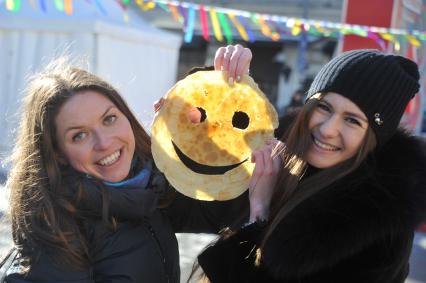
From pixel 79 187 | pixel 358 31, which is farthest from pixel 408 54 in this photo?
pixel 79 187

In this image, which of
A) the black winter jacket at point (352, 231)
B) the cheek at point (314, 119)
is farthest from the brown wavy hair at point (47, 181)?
the cheek at point (314, 119)

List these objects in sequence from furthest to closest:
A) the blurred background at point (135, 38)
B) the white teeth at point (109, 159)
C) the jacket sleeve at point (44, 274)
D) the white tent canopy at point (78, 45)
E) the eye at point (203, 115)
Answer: the white tent canopy at point (78, 45) → the blurred background at point (135, 38) → the eye at point (203, 115) → the white teeth at point (109, 159) → the jacket sleeve at point (44, 274)

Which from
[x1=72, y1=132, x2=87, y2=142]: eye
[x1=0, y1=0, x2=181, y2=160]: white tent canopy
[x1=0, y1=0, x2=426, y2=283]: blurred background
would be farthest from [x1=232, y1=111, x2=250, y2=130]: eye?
[x1=0, y1=0, x2=181, y2=160]: white tent canopy

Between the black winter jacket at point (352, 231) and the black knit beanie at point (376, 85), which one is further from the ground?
the black knit beanie at point (376, 85)

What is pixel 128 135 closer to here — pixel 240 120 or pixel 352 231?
pixel 240 120

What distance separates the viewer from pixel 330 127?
1.40 metres

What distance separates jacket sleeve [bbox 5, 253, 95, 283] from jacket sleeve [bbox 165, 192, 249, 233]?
19.1 inches

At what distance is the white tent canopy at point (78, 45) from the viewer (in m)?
5.20

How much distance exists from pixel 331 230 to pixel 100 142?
75 cm

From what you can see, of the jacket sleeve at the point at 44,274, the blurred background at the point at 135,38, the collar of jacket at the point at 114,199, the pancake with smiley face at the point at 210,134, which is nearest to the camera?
the jacket sleeve at the point at 44,274

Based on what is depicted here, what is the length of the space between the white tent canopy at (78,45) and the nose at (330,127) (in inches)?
148

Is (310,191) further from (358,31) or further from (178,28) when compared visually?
(178,28)

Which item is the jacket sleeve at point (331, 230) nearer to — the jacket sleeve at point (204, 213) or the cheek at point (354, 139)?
the cheek at point (354, 139)

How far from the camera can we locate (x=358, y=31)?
190 inches
